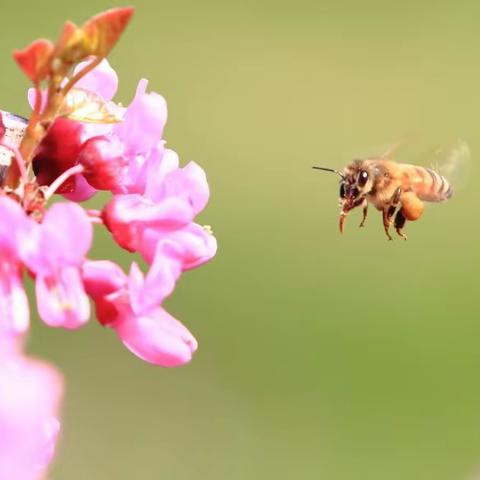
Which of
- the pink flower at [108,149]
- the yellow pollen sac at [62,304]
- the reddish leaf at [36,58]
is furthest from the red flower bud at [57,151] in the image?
the yellow pollen sac at [62,304]

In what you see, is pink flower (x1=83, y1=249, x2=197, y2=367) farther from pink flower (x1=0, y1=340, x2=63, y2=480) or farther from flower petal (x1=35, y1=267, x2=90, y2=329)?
pink flower (x1=0, y1=340, x2=63, y2=480)

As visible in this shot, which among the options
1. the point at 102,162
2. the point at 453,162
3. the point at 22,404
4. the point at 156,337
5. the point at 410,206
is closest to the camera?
the point at 22,404

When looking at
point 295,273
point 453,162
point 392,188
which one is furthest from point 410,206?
point 295,273

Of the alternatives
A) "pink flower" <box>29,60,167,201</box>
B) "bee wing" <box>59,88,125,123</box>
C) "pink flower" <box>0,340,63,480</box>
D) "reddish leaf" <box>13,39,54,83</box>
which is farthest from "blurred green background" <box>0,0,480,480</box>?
"pink flower" <box>0,340,63,480</box>

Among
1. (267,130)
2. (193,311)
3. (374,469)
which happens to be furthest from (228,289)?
(267,130)

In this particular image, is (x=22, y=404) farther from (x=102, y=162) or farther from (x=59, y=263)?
(x=102, y=162)

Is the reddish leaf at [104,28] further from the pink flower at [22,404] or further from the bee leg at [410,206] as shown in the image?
the bee leg at [410,206]
